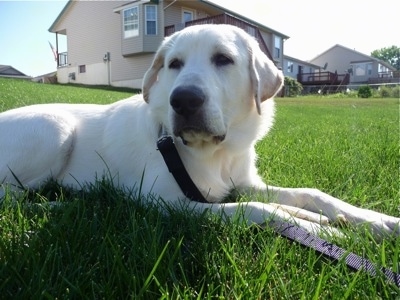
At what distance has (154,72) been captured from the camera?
3248 mm

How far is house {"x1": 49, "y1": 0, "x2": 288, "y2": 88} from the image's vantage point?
92.3ft

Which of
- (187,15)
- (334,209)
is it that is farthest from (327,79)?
(334,209)

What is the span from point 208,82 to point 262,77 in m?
0.59

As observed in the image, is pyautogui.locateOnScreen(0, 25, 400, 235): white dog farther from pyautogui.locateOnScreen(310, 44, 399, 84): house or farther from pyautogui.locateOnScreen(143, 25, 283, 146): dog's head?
pyautogui.locateOnScreen(310, 44, 399, 84): house

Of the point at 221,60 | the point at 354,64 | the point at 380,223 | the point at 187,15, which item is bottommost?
the point at 380,223

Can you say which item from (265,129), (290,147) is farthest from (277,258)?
(290,147)

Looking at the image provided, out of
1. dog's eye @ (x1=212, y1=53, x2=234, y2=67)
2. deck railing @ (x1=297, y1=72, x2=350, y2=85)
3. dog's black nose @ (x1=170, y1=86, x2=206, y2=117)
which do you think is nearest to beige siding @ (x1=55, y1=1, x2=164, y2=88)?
dog's eye @ (x1=212, y1=53, x2=234, y2=67)

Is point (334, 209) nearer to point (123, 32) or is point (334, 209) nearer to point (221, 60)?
point (221, 60)

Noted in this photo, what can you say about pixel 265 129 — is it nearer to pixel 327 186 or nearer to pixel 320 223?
pixel 327 186

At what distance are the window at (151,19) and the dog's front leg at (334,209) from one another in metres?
27.1

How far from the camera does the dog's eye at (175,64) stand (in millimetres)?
2934

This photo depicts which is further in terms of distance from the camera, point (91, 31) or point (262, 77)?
point (91, 31)

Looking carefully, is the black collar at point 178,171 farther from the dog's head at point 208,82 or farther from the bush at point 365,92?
the bush at point 365,92

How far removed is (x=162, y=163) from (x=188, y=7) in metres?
28.2
